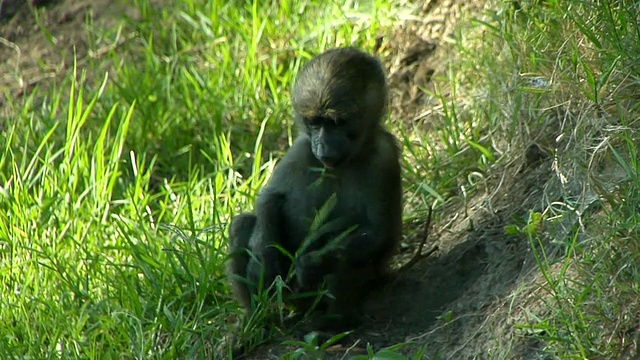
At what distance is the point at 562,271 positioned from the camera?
4.16 m

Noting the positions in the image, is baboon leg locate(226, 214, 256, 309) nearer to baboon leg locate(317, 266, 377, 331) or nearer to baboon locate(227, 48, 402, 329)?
baboon locate(227, 48, 402, 329)

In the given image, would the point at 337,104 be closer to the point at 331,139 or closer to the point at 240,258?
the point at 331,139

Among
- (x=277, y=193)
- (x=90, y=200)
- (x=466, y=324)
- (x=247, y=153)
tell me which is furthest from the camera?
(x=247, y=153)

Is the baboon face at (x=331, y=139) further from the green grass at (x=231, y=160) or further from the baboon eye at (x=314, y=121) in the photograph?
the green grass at (x=231, y=160)

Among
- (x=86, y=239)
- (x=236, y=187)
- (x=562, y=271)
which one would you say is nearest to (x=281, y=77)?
(x=236, y=187)

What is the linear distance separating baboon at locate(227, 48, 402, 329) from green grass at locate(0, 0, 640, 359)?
0.87 feet

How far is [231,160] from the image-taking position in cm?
621

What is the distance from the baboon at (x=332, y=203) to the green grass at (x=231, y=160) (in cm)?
26

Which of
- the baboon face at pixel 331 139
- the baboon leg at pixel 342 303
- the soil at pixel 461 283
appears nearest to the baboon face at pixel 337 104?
the baboon face at pixel 331 139

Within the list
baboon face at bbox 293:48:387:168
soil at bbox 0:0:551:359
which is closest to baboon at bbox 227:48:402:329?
baboon face at bbox 293:48:387:168

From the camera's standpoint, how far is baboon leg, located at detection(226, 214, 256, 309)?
15.9 feet

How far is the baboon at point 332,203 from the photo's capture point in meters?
4.69

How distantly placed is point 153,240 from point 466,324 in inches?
66.2

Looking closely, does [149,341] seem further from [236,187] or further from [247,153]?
[247,153]
